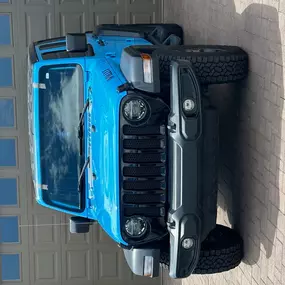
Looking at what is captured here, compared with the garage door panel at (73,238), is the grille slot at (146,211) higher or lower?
higher

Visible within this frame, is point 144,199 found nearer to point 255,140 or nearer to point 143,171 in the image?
point 143,171

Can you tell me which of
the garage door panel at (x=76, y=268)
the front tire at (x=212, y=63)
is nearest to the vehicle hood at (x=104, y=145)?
the front tire at (x=212, y=63)

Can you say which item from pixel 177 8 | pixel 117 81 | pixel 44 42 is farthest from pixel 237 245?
pixel 177 8

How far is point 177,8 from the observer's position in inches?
323

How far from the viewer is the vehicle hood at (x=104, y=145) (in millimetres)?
5117

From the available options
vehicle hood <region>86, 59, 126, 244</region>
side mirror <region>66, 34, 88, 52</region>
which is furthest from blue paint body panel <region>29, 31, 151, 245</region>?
side mirror <region>66, 34, 88, 52</region>

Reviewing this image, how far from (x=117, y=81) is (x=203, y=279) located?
2.90 m

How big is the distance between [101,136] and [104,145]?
0.11 m

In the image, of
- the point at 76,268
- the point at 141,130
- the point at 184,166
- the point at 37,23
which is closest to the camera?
the point at 184,166

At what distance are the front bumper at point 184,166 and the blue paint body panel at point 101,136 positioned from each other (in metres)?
0.43

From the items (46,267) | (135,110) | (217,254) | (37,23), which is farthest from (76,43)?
(46,267)

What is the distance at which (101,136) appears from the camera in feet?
17.6

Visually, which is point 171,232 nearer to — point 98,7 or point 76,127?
point 76,127

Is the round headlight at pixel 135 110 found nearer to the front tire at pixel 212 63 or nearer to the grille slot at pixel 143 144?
the grille slot at pixel 143 144
